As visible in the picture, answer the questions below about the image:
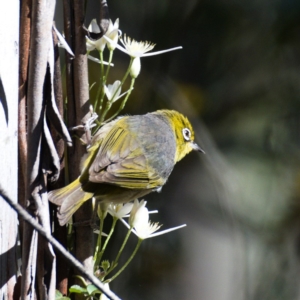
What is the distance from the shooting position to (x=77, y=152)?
1.49 meters

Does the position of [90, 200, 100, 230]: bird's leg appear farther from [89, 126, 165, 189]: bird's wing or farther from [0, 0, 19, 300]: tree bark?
[0, 0, 19, 300]: tree bark

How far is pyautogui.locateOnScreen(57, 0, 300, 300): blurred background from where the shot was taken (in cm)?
318

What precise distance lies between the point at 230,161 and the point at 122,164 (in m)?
1.45

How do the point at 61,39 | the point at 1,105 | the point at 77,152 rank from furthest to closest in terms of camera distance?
the point at 77,152 < the point at 61,39 < the point at 1,105

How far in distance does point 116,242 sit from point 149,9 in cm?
155

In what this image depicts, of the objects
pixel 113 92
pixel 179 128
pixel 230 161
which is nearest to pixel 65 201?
pixel 113 92

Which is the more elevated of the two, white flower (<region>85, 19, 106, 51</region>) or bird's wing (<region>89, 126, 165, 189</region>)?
white flower (<region>85, 19, 106, 51</region>)

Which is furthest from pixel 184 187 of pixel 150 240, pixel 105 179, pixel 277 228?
pixel 105 179

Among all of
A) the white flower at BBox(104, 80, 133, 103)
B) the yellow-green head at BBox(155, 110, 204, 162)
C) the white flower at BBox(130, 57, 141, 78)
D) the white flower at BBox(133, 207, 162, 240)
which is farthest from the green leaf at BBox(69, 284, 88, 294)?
the yellow-green head at BBox(155, 110, 204, 162)

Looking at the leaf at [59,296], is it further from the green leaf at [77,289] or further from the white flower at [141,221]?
the white flower at [141,221]

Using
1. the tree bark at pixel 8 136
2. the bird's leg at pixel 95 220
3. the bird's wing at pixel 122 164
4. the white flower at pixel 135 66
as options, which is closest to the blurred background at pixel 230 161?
the bird's wing at pixel 122 164

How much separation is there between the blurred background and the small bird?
81cm

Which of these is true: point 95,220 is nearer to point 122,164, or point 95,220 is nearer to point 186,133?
point 122,164

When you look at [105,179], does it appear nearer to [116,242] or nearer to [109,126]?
[109,126]
